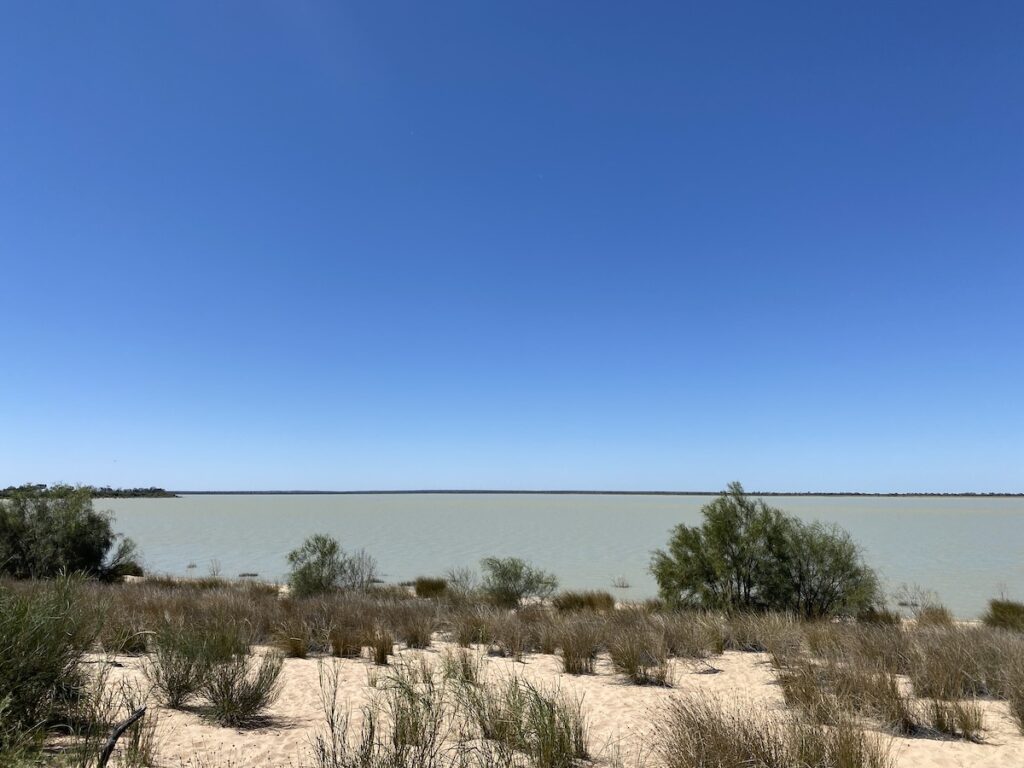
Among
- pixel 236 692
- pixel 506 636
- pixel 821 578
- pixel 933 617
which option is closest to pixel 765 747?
pixel 236 692

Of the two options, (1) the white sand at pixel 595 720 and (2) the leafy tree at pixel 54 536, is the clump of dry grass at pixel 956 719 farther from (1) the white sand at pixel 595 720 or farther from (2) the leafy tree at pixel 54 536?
(2) the leafy tree at pixel 54 536

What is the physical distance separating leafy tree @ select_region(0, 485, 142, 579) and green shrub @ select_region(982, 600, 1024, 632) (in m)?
24.0

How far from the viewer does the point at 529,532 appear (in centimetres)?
4403

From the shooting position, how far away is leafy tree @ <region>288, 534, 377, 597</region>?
670 inches

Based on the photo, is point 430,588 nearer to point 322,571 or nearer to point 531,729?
point 322,571

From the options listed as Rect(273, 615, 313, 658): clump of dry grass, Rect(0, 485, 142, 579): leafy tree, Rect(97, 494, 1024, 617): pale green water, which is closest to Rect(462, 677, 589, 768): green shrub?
Rect(273, 615, 313, 658): clump of dry grass

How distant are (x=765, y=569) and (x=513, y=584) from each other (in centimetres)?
702

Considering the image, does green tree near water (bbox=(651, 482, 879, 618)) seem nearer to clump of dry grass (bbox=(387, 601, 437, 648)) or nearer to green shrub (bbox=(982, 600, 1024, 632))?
green shrub (bbox=(982, 600, 1024, 632))

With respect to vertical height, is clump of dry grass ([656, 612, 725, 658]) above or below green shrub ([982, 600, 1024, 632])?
above

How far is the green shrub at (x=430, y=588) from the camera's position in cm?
1737

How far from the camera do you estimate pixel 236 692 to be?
5957mm

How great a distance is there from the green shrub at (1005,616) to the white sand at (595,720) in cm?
729

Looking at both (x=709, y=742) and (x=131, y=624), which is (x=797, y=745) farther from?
(x=131, y=624)

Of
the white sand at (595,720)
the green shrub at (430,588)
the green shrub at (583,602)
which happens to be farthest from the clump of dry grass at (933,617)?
the green shrub at (430,588)
